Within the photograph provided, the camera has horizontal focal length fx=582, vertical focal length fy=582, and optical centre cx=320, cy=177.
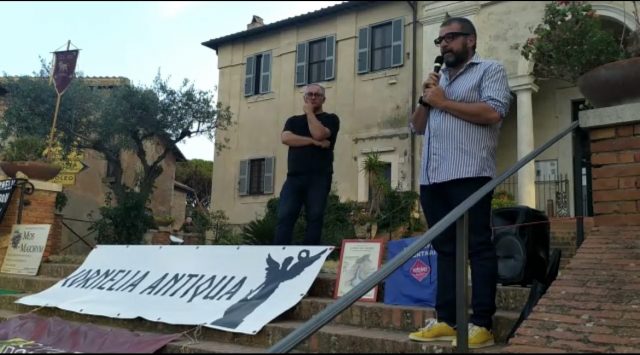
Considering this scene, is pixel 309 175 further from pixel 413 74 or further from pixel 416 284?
pixel 413 74

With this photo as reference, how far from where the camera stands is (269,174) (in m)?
17.5

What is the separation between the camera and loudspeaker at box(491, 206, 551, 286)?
11.5ft

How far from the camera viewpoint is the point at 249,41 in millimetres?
19078

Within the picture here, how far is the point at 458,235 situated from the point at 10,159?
7.32 m

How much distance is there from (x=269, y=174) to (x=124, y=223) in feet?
18.0

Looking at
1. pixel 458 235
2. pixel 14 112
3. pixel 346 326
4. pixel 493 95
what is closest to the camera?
pixel 458 235

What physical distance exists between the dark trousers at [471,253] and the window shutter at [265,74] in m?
15.4

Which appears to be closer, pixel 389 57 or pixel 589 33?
pixel 589 33

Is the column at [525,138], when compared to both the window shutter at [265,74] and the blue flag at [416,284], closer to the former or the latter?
the window shutter at [265,74]

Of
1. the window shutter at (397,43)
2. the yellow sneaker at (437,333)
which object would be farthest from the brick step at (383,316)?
the window shutter at (397,43)

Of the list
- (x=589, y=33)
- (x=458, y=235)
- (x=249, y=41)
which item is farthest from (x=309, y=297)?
(x=249, y=41)

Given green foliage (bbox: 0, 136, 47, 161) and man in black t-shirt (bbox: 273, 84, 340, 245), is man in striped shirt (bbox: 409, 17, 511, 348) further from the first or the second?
green foliage (bbox: 0, 136, 47, 161)

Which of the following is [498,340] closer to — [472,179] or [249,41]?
[472,179]

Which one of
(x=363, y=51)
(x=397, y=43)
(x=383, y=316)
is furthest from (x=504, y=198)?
(x=383, y=316)
